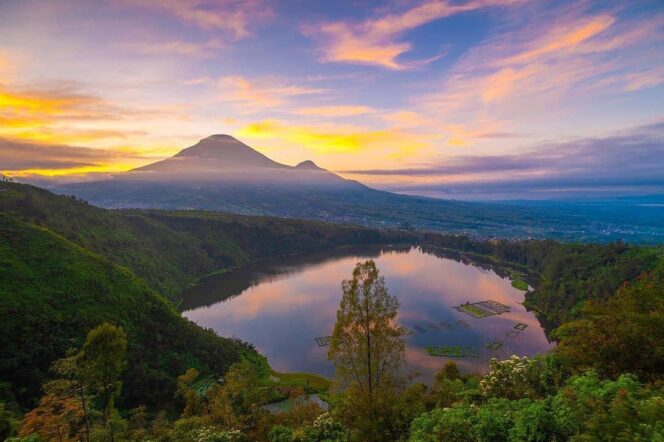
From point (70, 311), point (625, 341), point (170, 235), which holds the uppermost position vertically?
point (625, 341)

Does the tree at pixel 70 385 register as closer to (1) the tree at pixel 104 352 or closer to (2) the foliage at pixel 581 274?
(1) the tree at pixel 104 352

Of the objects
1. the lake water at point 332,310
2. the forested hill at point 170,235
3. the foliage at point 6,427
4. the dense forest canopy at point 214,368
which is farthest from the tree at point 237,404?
the forested hill at point 170,235

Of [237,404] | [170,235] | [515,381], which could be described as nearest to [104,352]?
[237,404]

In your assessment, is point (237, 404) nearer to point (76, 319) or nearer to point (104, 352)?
point (104, 352)

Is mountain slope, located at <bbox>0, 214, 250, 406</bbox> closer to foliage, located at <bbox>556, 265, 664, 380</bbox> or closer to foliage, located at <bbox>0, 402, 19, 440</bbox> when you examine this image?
foliage, located at <bbox>0, 402, 19, 440</bbox>

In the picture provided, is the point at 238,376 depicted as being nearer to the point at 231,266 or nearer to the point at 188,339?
the point at 188,339
